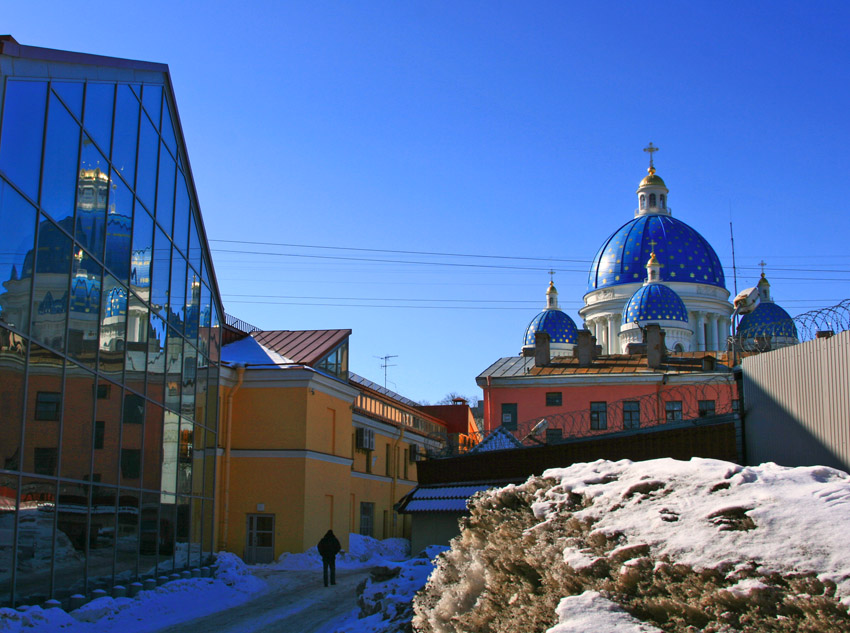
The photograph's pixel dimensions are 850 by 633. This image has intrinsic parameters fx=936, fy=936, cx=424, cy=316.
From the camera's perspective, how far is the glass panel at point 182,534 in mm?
19422

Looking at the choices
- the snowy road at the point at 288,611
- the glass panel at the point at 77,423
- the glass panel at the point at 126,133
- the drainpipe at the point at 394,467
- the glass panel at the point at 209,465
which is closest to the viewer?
the glass panel at the point at 77,423

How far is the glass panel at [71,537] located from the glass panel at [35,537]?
204 millimetres

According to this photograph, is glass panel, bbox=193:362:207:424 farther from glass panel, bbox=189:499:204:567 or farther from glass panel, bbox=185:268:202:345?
glass panel, bbox=189:499:204:567

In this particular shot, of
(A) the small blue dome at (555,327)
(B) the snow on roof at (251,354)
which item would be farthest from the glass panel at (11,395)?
(A) the small blue dome at (555,327)

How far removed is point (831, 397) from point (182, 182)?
14.8m

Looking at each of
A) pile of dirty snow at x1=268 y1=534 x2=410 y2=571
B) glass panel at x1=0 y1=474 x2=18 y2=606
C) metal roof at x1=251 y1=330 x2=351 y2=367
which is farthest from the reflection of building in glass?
metal roof at x1=251 y1=330 x2=351 y2=367

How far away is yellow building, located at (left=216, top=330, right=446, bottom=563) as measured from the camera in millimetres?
28234

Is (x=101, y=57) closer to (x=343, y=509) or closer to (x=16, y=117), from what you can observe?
(x=16, y=117)

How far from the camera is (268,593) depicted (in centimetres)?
1989

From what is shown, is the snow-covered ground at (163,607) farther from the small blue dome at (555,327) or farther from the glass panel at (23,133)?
the small blue dome at (555,327)

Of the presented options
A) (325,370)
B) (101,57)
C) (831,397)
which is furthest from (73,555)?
(325,370)

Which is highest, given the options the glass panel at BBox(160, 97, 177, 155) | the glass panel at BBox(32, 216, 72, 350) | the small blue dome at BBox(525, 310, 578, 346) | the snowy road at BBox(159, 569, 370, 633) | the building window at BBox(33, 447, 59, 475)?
the small blue dome at BBox(525, 310, 578, 346)

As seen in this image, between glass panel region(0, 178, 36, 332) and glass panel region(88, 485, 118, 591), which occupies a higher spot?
glass panel region(0, 178, 36, 332)

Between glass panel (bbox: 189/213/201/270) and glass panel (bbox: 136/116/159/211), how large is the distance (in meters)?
2.99
